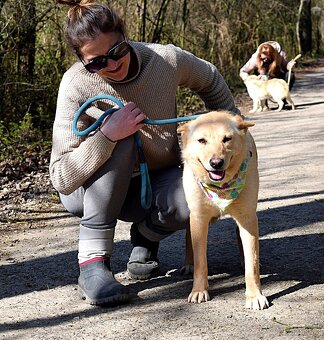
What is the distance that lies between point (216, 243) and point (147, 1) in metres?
7.28

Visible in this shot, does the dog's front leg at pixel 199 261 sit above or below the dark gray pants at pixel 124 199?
below

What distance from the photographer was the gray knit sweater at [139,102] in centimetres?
330

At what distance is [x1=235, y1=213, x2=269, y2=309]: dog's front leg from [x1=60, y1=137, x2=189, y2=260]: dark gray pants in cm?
30

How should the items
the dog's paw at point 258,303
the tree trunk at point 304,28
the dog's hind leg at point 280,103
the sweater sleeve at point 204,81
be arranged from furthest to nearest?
the tree trunk at point 304,28, the dog's hind leg at point 280,103, the sweater sleeve at point 204,81, the dog's paw at point 258,303

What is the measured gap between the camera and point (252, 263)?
10.5 feet

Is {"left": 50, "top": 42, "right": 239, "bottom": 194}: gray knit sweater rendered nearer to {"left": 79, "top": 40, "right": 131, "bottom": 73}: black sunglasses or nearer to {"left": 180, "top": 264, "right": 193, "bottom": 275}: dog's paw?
{"left": 79, "top": 40, "right": 131, "bottom": 73}: black sunglasses

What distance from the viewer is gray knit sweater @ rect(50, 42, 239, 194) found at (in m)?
3.30

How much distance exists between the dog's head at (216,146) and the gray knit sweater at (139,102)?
41cm

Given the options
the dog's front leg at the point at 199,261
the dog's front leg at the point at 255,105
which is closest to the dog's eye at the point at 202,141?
the dog's front leg at the point at 199,261

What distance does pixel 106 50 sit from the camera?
10.7ft

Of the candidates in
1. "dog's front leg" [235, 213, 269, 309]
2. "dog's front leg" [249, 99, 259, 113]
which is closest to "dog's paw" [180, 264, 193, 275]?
"dog's front leg" [235, 213, 269, 309]

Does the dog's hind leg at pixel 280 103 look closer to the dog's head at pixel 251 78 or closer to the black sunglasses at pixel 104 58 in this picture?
the dog's head at pixel 251 78

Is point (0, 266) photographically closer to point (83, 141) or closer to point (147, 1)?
point (83, 141)

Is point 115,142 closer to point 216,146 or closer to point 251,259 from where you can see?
point 216,146
